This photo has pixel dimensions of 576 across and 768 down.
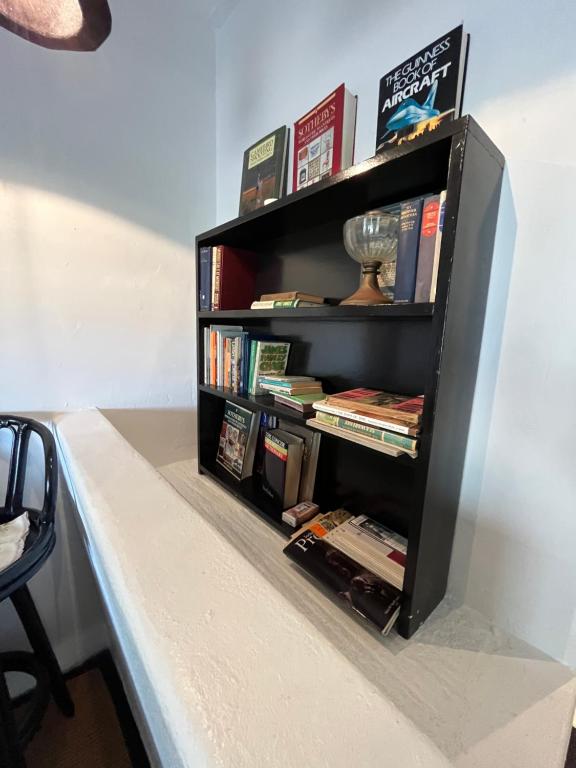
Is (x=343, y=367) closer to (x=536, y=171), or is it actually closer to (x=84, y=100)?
(x=536, y=171)

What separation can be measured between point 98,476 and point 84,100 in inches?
57.3

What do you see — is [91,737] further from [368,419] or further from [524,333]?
[524,333]

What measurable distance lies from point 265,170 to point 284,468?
1108 millimetres

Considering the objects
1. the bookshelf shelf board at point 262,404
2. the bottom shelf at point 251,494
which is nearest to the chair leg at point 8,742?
the bottom shelf at point 251,494

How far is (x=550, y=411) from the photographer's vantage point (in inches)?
25.0

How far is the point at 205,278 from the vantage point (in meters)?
1.24

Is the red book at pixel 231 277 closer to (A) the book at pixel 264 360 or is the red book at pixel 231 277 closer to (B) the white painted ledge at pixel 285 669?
(A) the book at pixel 264 360

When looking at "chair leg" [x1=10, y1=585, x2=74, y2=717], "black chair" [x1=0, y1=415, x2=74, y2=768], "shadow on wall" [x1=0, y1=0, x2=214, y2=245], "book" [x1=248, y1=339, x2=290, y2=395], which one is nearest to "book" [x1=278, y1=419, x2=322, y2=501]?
"book" [x1=248, y1=339, x2=290, y2=395]

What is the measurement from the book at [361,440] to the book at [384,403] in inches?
2.3

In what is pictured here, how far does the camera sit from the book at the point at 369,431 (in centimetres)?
64

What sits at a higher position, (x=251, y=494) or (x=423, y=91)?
(x=423, y=91)

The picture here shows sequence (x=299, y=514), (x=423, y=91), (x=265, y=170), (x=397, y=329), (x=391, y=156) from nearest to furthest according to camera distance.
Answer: (x=391, y=156)
(x=423, y=91)
(x=397, y=329)
(x=299, y=514)
(x=265, y=170)

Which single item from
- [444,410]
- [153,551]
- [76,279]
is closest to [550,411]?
[444,410]

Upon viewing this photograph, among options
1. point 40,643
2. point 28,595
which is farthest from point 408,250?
point 40,643
